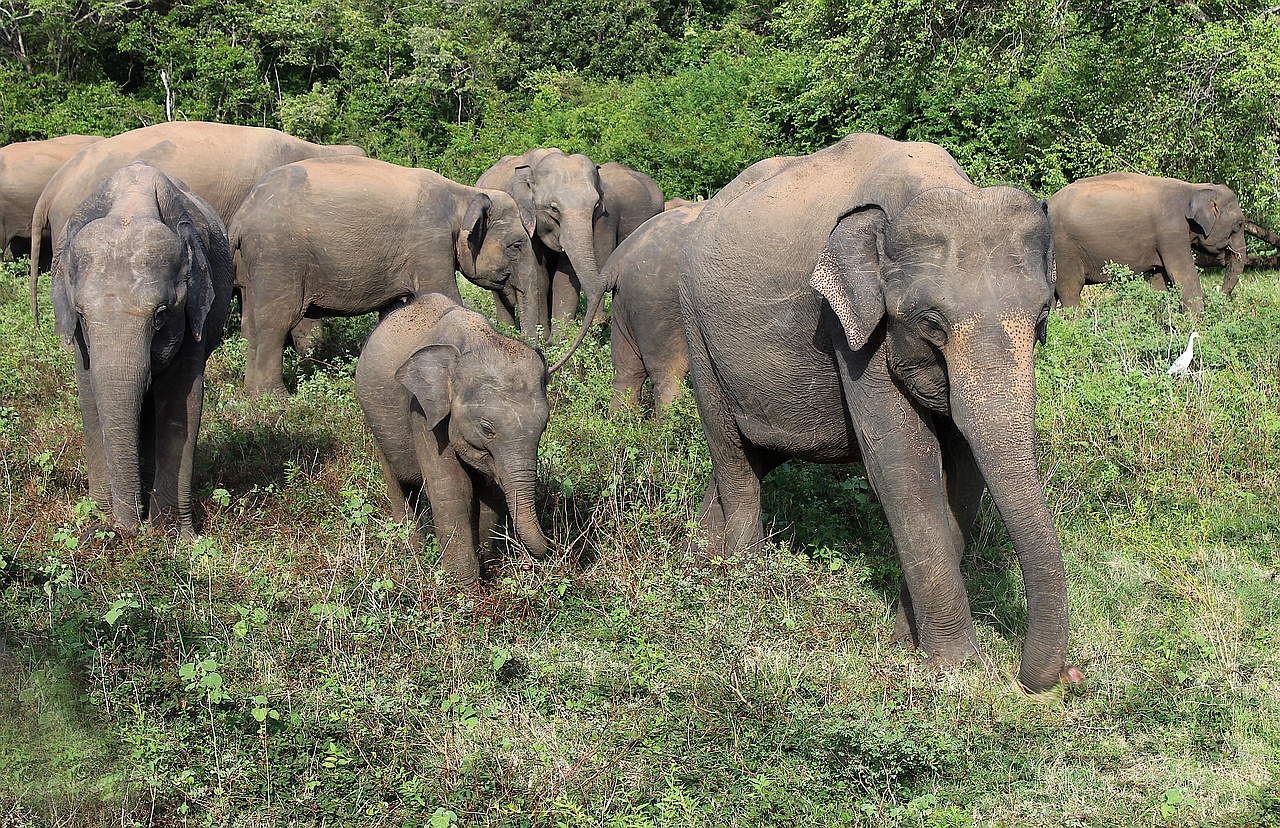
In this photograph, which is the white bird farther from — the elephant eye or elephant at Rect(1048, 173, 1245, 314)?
elephant at Rect(1048, 173, 1245, 314)

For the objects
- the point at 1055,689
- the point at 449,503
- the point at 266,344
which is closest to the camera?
the point at 1055,689

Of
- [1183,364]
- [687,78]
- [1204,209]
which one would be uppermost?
[1183,364]

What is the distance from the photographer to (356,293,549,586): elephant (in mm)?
5344

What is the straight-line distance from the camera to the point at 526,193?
1330 centimetres

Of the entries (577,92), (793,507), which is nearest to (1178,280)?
(793,507)

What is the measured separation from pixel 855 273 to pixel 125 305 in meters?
3.53

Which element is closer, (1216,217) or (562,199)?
(562,199)

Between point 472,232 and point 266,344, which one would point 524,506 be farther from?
point 472,232

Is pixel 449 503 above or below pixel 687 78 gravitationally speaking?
above

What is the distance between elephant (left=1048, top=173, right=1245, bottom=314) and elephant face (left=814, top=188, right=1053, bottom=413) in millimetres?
10630

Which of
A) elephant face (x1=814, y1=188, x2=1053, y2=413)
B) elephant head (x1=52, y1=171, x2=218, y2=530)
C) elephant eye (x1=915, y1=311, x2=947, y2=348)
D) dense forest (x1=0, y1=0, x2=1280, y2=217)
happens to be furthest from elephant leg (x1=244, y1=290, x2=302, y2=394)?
dense forest (x1=0, y1=0, x2=1280, y2=217)

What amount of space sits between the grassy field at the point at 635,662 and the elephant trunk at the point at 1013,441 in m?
0.67

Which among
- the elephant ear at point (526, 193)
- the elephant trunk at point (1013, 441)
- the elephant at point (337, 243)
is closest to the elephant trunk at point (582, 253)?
the elephant ear at point (526, 193)

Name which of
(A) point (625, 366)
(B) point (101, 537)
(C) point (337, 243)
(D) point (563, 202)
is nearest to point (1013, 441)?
(B) point (101, 537)
